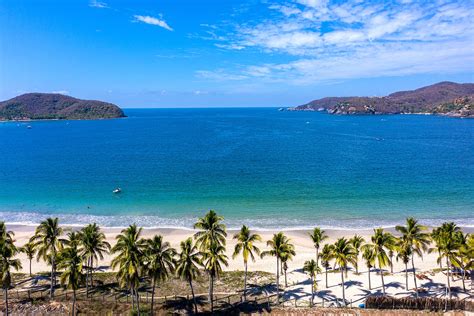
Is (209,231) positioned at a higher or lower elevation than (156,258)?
higher

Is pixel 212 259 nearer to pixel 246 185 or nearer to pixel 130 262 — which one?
pixel 130 262

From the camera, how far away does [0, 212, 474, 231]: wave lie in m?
68.4

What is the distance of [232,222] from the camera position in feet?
235

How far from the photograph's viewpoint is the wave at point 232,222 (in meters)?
68.4

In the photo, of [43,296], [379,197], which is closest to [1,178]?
[43,296]

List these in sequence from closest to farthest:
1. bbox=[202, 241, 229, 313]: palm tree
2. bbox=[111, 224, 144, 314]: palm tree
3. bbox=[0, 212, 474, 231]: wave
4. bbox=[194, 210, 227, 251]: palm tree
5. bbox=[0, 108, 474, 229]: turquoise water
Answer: bbox=[111, 224, 144, 314]: palm tree < bbox=[202, 241, 229, 313]: palm tree < bbox=[194, 210, 227, 251]: palm tree < bbox=[0, 212, 474, 231]: wave < bbox=[0, 108, 474, 229]: turquoise water

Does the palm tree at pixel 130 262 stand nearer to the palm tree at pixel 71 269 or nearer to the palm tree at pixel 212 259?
the palm tree at pixel 71 269

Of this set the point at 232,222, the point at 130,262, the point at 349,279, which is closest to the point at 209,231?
the point at 130,262

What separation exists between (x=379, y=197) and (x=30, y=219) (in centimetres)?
8322

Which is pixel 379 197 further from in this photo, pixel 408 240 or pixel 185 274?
pixel 185 274

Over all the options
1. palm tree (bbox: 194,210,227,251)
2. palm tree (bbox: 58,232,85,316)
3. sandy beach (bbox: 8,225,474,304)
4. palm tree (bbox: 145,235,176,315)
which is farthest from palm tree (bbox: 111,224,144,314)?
sandy beach (bbox: 8,225,474,304)

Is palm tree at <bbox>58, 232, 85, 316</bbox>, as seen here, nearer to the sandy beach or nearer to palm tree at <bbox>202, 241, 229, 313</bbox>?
palm tree at <bbox>202, 241, 229, 313</bbox>

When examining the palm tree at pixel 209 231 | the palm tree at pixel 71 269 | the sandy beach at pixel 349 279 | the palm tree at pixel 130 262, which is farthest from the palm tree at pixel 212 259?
the palm tree at pixel 71 269

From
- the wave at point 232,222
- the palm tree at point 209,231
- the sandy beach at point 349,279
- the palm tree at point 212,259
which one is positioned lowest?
the sandy beach at point 349,279
